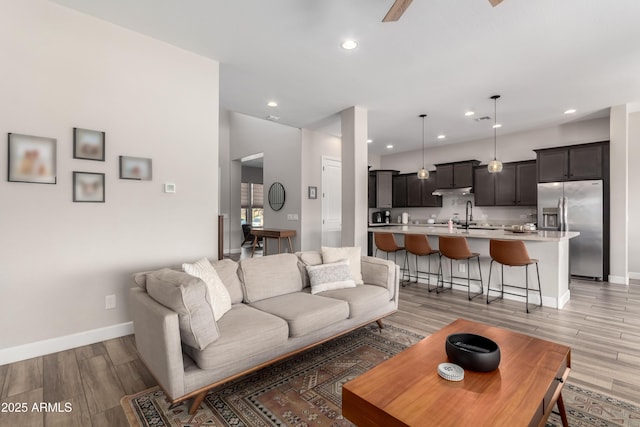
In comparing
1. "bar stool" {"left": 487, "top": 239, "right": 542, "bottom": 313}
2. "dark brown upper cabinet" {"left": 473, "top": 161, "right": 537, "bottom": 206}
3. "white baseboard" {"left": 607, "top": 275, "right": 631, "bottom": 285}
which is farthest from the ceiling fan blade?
"white baseboard" {"left": 607, "top": 275, "right": 631, "bottom": 285}

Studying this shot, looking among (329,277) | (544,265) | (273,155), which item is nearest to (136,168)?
(329,277)

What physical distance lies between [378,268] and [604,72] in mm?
3766

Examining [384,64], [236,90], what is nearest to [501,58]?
[384,64]

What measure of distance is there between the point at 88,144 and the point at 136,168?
43 cm

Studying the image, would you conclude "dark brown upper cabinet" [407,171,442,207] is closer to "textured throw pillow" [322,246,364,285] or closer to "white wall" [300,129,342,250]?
"white wall" [300,129,342,250]

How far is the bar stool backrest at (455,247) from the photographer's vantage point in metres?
4.29

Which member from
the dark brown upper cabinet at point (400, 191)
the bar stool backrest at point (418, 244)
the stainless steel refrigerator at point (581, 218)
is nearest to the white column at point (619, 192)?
the stainless steel refrigerator at point (581, 218)

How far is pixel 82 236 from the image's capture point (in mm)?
2789

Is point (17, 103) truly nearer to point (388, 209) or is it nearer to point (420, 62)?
point (420, 62)

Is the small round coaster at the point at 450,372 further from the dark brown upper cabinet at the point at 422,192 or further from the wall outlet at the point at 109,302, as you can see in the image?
the dark brown upper cabinet at the point at 422,192

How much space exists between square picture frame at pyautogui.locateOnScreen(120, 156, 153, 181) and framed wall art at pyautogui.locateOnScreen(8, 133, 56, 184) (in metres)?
0.52

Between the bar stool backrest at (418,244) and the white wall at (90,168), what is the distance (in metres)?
3.05

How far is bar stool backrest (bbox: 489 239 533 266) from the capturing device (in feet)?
12.5

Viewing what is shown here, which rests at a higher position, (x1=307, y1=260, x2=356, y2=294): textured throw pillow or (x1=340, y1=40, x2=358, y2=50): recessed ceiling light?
(x1=340, y1=40, x2=358, y2=50): recessed ceiling light
